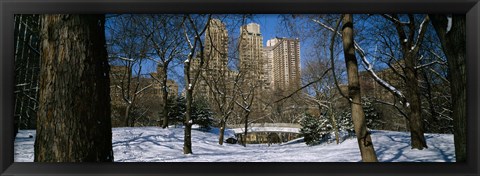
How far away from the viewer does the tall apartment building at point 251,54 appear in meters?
3.40

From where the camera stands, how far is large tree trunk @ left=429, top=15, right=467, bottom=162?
287cm

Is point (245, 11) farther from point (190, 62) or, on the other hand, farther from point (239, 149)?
point (239, 149)

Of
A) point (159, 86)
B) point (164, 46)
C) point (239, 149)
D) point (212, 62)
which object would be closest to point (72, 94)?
point (159, 86)

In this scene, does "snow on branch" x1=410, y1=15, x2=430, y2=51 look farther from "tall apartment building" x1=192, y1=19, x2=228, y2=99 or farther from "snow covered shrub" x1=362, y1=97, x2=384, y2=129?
"tall apartment building" x1=192, y1=19, x2=228, y2=99

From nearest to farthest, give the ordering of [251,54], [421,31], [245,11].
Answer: [245,11], [421,31], [251,54]

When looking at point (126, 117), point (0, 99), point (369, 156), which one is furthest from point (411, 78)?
point (0, 99)

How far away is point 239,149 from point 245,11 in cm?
128

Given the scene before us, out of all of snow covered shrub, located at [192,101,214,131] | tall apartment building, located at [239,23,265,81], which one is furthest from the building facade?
snow covered shrub, located at [192,101,214,131]

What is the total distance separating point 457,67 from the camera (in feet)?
9.55

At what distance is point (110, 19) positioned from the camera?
3.02m

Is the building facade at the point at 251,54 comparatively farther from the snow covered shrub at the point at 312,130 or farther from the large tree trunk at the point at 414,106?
the large tree trunk at the point at 414,106

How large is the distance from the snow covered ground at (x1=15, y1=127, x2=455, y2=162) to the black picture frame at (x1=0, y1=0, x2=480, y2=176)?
100 mm

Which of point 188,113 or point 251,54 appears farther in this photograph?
point 251,54

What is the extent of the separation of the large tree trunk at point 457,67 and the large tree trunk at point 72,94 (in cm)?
271
